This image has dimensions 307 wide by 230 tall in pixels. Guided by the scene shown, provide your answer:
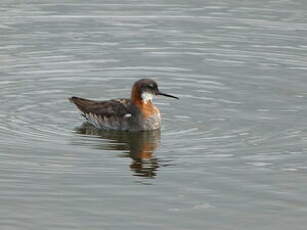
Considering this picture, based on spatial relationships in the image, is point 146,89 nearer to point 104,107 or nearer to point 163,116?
point 163,116

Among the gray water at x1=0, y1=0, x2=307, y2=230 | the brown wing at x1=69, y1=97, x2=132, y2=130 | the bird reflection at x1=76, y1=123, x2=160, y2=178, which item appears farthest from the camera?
the brown wing at x1=69, y1=97, x2=132, y2=130

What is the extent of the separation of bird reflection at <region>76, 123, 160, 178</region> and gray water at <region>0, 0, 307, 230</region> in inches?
1.5

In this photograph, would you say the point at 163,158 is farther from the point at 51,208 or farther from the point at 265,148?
the point at 51,208

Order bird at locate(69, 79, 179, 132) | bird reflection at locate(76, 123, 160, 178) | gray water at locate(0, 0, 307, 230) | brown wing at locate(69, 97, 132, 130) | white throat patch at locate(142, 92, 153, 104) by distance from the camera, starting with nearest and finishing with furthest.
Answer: gray water at locate(0, 0, 307, 230) < bird reflection at locate(76, 123, 160, 178) < bird at locate(69, 79, 179, 132) < brown wing at locate(69, 97, 132, 130) < white throat patch at locate(142, 92, 153, 104)

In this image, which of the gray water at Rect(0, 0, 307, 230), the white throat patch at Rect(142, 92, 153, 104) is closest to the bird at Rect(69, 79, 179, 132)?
the white throat patch at Rect(142, 92, 153, 104)

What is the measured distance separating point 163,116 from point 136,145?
6.68 ft

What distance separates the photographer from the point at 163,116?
21641 millimetres

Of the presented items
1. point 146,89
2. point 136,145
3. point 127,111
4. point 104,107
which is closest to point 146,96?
point 146,89

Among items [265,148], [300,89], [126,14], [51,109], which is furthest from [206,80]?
[126,14]

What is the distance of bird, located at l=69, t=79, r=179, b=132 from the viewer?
2081 centimetres

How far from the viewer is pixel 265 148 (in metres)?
18.5

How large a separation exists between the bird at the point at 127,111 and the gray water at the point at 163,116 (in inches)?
10.7

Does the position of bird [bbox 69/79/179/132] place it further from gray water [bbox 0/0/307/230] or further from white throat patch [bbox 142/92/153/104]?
gray water [bbox 0/0/307/230]

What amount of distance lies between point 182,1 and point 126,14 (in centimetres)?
267
